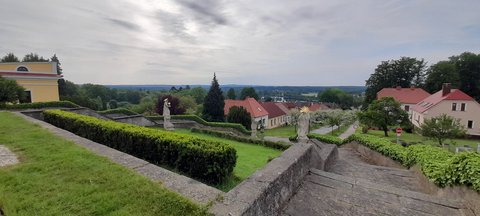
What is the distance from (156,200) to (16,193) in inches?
78.6

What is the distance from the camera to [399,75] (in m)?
49.8

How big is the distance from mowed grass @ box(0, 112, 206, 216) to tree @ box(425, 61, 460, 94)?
53844mm

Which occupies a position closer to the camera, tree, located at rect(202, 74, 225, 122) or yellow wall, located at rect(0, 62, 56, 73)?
yellow wall, located at rect(0, 62, 56, 73)

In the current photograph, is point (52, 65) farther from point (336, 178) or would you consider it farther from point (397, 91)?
point (397, 91)

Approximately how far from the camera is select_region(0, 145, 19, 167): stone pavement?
4341 millimetres

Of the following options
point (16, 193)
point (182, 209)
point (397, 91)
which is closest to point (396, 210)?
point (182, 209)

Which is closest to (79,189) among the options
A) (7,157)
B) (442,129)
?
(7,157)

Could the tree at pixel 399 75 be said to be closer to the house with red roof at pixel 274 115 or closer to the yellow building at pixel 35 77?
the house with red roof at pixel 274 115

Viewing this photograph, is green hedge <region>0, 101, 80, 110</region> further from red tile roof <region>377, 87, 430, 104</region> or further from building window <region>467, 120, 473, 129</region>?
red tile roof <region>377, 87, 430, 104</region>

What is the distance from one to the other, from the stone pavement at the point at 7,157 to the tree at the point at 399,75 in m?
54.2

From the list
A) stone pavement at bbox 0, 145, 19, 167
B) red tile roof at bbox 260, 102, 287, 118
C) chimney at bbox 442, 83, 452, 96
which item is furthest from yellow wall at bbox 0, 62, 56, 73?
chimney at bbox 442, 83, 452, 96

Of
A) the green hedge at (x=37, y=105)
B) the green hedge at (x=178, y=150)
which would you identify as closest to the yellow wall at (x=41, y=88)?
the green hedge at (x=37, y=105)

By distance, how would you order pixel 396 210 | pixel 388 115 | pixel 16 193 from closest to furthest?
pixel 16 193 < pixel 396 210 < pixel 388 115

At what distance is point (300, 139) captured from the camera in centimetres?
1085
